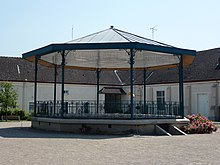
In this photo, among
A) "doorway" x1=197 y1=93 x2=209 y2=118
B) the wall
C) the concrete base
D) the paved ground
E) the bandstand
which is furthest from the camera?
"doorway" x1=197 y1=93 x2=209 y2=118

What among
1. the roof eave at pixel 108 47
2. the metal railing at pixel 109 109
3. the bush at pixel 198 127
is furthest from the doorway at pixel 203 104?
the roof eave at pixel 108 47

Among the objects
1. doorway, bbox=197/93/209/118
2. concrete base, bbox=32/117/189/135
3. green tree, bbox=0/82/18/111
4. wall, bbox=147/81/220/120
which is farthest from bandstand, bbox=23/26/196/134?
doorway, bbox=197/93/209/118

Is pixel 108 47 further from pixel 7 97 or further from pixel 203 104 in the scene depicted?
pixel 203 104

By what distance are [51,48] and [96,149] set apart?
322 inches

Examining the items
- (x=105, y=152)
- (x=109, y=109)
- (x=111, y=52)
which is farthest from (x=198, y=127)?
(x=105, y=152)

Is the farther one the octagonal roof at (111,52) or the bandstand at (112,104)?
the octagonal roof at (111,52)

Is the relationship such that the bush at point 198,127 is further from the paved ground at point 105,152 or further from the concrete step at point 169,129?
the paved ground at point 105,152

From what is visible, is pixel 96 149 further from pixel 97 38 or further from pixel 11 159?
pixel 97 38

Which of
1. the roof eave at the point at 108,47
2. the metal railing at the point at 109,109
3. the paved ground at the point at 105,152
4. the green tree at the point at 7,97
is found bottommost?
the paved ground at the point at 105,152

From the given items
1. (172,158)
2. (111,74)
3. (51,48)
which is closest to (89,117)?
(51,48)

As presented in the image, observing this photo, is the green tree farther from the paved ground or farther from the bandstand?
the paved ground

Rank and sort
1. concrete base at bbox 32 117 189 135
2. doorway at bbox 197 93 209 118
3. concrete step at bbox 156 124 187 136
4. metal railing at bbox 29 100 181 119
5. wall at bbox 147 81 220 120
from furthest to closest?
doorway at bbox 197 93 209 118 < wall at bbox 147 81 220 120 < metal railing at bbox 29 100 181 119 < concrete step at bbox 156 124 187 136 < concrete base at bbox 32 117 189 135

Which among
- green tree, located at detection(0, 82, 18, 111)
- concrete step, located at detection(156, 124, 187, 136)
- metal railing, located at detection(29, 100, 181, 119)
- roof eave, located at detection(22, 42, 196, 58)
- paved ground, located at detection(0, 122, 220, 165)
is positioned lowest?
paved ground, located at detection(0, 122, 220, 165)

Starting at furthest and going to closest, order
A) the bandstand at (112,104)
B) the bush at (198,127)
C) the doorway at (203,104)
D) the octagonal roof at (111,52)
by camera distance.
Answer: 1. the doorway at (203,104)
2. the bush at (198,127)
3. the octagonal roof at (111,52)
4. the bandstand at (112,104)
